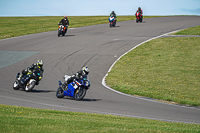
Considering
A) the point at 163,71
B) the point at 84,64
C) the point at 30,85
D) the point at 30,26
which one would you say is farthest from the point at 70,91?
the point at 30,26

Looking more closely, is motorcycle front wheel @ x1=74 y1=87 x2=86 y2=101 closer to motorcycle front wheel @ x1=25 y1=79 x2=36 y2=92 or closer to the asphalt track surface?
the asphalt track surface

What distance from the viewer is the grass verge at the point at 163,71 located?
16936 mm

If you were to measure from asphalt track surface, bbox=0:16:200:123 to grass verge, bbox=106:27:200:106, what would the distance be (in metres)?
1.11

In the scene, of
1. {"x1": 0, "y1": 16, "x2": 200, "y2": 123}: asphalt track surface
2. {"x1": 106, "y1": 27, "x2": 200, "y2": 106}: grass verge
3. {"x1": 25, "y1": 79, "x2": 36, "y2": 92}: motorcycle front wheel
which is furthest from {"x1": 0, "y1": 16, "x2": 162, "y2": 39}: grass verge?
{"x1": 25, "y1": 79, "x2": 36, "y2": 92}: motorcycle front wheel

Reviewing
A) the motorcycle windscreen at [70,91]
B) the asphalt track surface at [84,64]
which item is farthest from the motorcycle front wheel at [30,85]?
the motorcycle windscreen at [70,91]

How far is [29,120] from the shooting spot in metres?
8.89

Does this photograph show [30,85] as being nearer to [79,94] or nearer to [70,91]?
[70,91]

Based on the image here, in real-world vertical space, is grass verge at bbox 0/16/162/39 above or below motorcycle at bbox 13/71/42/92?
above

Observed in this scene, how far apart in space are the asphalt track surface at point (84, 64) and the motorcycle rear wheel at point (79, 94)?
267 mm

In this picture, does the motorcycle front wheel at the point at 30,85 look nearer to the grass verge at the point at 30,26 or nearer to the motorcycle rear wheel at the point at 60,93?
the motorcycle rear wheel at the point at 60,93

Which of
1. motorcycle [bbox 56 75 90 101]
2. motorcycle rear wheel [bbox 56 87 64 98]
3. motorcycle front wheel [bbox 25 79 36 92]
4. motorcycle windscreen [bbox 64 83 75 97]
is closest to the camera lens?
motorcycle [bbox 56 75 90 101]

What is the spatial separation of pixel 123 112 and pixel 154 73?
10.0m

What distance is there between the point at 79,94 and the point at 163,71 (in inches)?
378

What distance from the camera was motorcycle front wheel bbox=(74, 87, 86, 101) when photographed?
14436 mm
